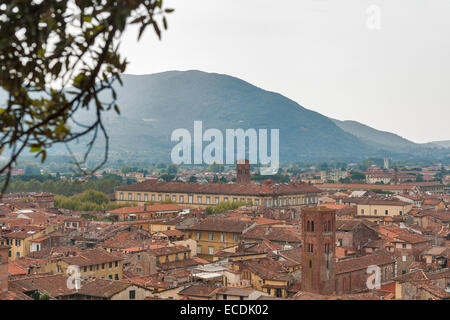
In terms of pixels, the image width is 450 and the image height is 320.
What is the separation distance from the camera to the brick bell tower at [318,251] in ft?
68.3

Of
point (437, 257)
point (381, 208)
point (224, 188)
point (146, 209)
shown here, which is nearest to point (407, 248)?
point (437, 257)

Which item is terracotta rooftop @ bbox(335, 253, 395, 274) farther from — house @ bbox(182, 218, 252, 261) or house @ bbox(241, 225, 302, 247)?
house @ bbox(182, 218, 252, 261)

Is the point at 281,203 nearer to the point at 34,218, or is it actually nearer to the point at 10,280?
the point at 34,218

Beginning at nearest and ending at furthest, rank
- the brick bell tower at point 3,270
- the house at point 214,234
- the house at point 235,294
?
the house at point 235,294 < the brick bell tower at point 3,270 < the house at point 214,234

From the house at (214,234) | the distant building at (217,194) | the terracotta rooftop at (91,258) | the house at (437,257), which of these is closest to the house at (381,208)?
the distant building at (217,194)

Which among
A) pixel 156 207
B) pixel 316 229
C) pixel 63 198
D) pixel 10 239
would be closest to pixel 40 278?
pixel 316 229

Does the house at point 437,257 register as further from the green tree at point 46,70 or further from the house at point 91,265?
the green tree at point 46,70

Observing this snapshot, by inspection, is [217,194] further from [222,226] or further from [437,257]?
[437,257]

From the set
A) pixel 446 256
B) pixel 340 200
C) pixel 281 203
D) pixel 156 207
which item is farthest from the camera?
pixel 281 203

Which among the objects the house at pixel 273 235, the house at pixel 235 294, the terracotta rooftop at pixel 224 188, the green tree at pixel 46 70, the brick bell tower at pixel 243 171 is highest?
the green tree at pixel 46 70

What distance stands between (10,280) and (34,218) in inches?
749

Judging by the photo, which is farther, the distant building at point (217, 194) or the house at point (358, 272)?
the distant building at point (217, 194)

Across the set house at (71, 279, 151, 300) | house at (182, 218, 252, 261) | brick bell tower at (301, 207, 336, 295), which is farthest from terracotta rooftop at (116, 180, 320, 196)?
house at (71, 279, 151, 300)

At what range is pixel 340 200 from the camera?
2046 inches
